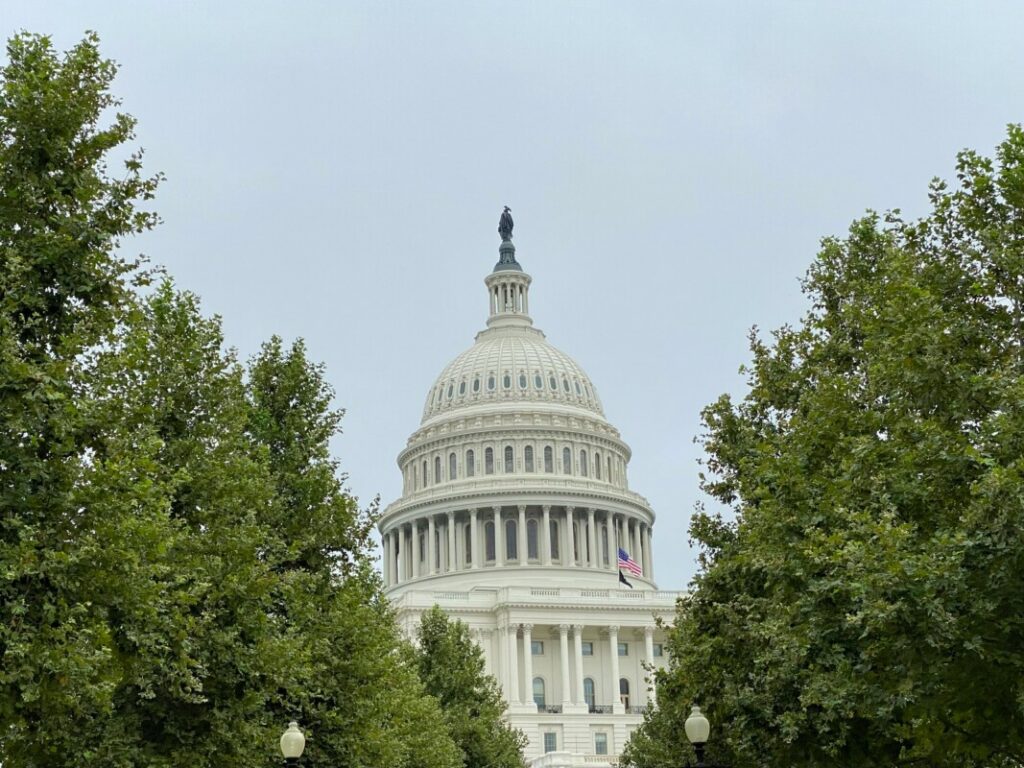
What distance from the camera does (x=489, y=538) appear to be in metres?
158

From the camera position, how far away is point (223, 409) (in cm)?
3122

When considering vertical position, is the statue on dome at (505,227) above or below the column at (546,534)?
above

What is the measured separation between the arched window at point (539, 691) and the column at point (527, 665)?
105 cm

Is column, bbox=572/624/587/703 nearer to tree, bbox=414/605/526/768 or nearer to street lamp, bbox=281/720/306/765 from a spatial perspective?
tree, bbox=414/605/526/768

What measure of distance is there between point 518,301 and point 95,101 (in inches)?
6194

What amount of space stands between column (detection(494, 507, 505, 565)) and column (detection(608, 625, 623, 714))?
15.7m

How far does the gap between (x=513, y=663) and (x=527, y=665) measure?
1281mm

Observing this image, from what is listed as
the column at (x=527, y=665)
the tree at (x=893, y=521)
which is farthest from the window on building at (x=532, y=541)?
the tree at (x=893, y=521)

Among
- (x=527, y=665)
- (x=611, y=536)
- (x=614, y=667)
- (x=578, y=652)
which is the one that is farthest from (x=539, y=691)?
(x=611, y=536)

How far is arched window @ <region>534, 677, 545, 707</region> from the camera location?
14038cm

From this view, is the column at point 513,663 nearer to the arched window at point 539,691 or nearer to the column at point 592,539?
the arched window at point 539,691

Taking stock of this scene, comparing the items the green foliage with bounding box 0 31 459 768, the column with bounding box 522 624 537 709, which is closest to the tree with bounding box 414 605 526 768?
the green foliage with bounding box 0 31 459 768

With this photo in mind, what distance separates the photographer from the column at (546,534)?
156000 mm

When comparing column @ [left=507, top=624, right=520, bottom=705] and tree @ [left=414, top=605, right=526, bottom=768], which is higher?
column @ [left=507, top=624, right=520, bottom=705]
